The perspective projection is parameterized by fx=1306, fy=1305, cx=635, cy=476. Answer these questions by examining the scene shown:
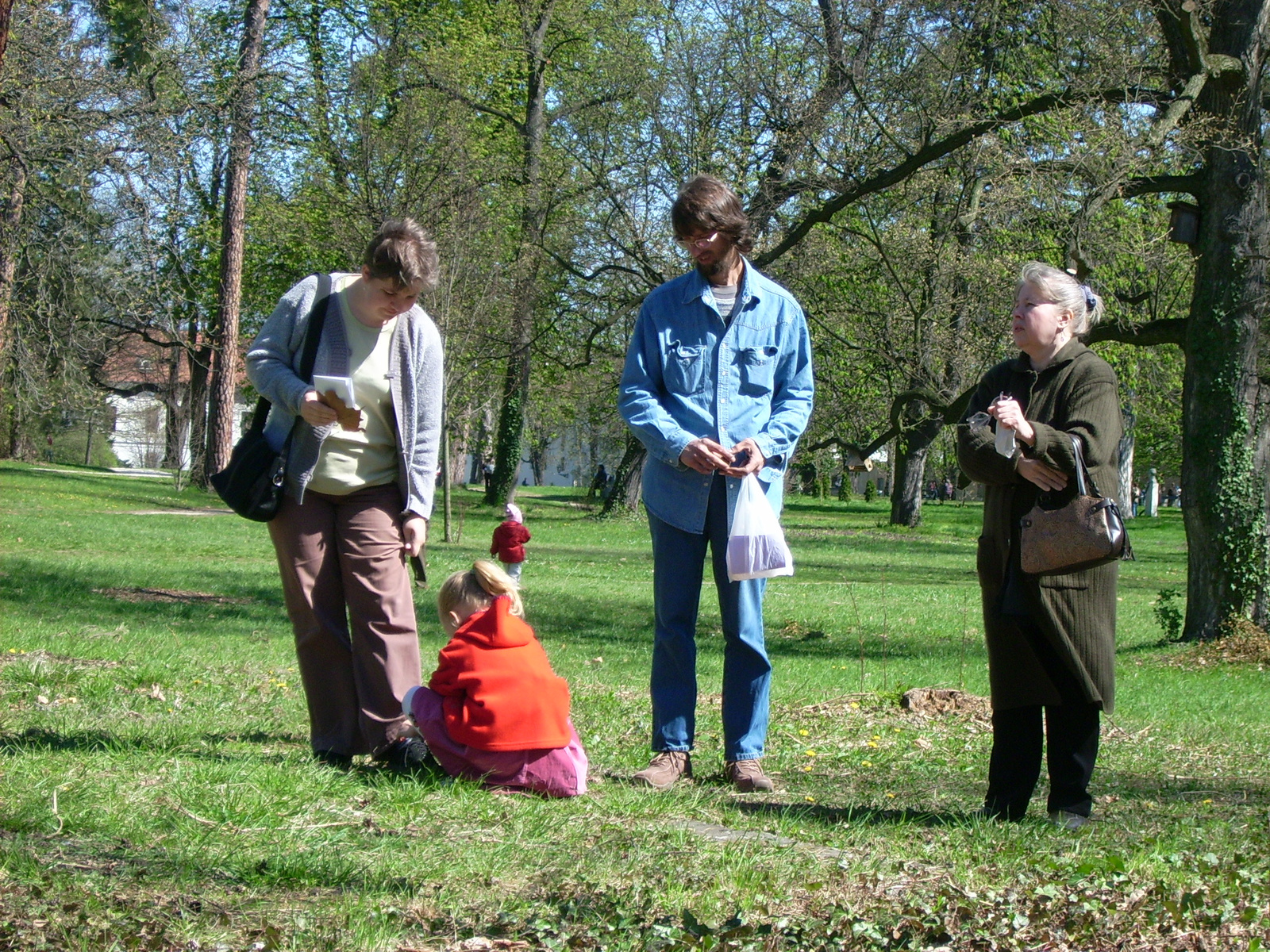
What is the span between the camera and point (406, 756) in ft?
15.3

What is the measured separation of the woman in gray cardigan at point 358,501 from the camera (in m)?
4.72

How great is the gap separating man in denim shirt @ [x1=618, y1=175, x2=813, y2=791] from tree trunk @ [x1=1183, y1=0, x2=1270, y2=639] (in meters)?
7.64

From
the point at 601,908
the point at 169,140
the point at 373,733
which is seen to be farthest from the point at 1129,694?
the point at 169,140

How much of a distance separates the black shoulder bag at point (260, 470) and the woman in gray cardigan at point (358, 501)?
26 mm

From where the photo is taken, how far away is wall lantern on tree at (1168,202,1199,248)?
11.5 metres

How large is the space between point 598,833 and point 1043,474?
1805 mm

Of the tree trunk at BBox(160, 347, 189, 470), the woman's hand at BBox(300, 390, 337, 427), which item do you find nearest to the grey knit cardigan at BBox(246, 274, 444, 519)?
the woman's hand at BBox(300, 390, 337, 427)

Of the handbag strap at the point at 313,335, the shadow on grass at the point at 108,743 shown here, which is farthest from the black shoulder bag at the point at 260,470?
the shadow on grass at the point at 108,743

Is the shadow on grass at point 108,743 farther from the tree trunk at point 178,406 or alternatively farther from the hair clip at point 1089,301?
the tree trunk at point 178,406

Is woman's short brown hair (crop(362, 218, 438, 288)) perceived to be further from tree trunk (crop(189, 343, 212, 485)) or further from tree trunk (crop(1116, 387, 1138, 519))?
tree trunk (crop(189, 343, 212, 485))

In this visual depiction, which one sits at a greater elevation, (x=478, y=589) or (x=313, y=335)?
(x=313, y=335)

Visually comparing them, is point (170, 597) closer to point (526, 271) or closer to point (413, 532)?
point (413, 532)

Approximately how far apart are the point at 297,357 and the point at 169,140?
6.19 m

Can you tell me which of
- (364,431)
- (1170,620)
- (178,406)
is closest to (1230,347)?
(1170,620)
